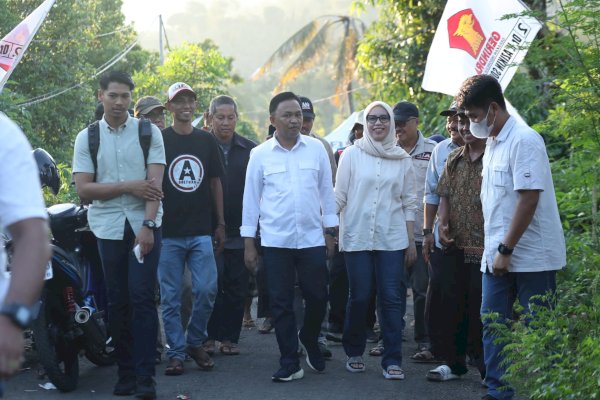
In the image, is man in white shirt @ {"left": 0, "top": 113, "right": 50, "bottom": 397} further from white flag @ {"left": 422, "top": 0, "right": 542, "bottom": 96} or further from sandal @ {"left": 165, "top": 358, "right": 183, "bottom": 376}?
white flag @ {"left": 422, "top": 0, "right": 542, "bottom": 96}

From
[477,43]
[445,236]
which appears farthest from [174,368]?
[477,43]

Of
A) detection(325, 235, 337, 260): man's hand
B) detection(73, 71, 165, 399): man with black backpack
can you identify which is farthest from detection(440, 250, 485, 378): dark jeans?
detection(73, 71, 165, 399): man with black backpack

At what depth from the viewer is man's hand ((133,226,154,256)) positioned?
712cm

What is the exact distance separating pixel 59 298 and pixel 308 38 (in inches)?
1317

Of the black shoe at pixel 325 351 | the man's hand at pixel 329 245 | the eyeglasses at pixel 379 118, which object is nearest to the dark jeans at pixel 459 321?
the man's hand at pixel 329 245

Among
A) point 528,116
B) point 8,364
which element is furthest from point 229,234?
point 8,364

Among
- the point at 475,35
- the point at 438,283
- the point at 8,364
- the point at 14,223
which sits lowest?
the point at 438,283

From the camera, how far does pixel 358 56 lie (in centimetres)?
1809

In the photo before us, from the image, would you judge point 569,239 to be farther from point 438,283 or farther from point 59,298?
point 59,298

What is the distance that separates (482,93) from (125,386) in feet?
9.97

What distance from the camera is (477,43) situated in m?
9.14

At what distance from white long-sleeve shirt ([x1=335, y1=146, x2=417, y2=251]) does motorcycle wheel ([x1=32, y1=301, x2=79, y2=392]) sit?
217 cm

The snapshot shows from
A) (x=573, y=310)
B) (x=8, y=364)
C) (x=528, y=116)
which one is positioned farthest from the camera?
(x=528, y=116)

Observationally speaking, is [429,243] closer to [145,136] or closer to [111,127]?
[145,136]
